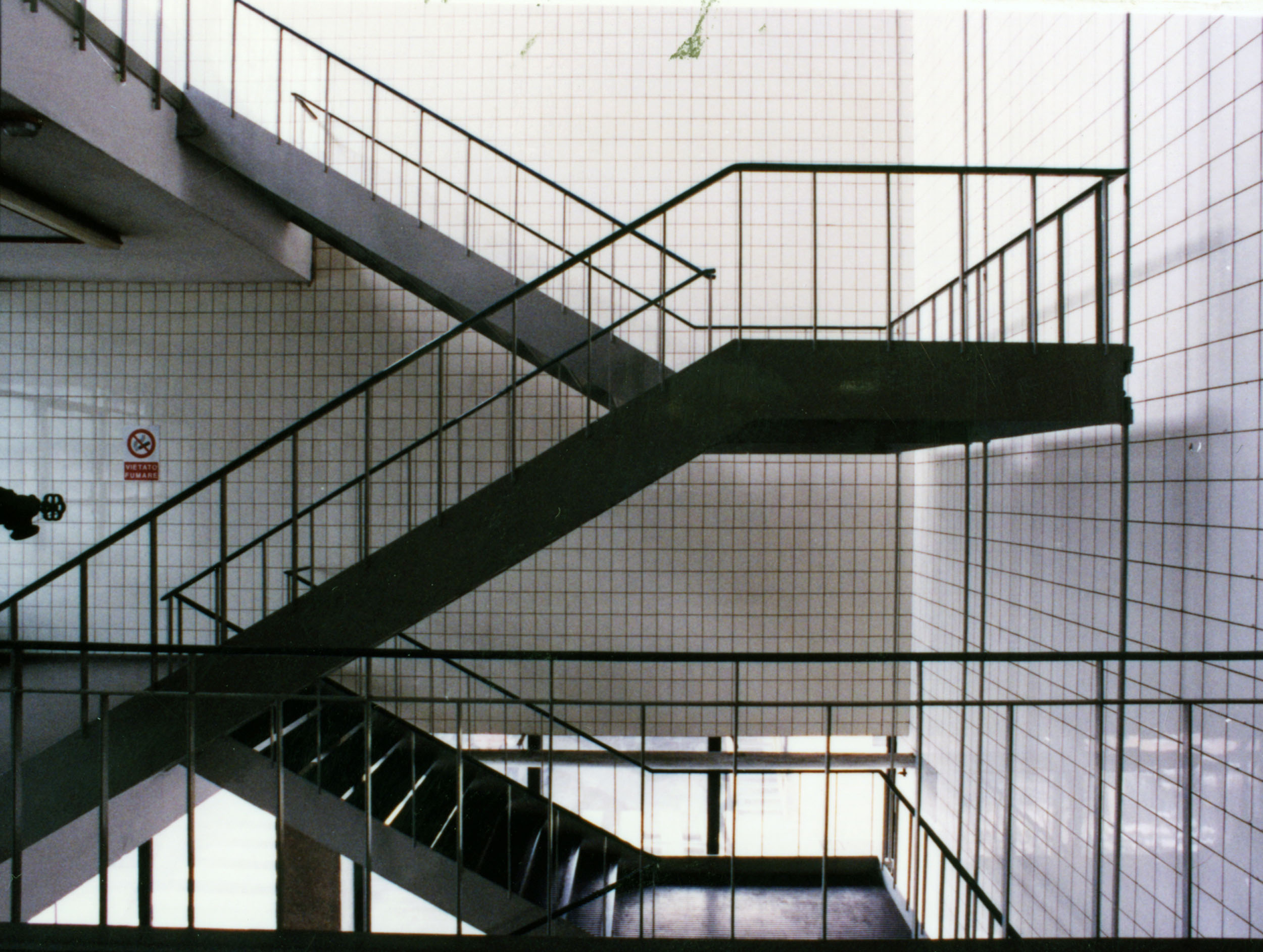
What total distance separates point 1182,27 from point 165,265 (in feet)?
14.3

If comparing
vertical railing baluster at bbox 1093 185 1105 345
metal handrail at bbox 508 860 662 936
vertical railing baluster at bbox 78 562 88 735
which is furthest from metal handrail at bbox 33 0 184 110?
metal handrail at bbox 508 860 662 936

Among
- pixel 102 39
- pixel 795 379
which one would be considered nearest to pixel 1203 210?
pixel 795 379

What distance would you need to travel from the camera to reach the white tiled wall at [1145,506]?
193 centimetres

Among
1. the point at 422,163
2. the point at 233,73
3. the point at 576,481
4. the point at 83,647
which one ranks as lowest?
the point at 83,647

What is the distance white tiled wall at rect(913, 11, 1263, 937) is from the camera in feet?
6.32

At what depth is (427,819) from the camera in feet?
9.93

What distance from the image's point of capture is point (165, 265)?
136 inches

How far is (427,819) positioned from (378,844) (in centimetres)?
22

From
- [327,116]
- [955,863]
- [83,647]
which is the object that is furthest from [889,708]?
[327,116]

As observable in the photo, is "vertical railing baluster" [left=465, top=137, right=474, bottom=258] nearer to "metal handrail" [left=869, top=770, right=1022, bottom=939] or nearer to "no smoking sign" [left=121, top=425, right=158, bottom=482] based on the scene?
"no smoking sign" [left=121, top=425, right=158, bottom=482]

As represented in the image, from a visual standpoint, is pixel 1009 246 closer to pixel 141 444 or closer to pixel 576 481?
pixel 576 481

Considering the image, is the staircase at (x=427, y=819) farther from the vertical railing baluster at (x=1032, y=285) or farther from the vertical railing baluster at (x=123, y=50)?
the vertical railing baluster at (x=1032, y=285)

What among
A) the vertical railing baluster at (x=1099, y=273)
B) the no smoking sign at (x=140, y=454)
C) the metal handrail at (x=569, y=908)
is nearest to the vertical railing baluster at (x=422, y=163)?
the no smoking sign at (x=140, y=454)

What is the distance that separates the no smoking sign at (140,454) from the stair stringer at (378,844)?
5.67ft
